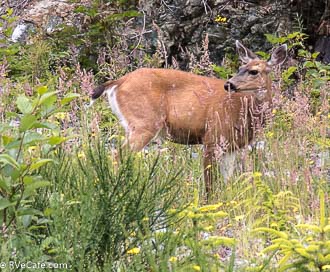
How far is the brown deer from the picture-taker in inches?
287

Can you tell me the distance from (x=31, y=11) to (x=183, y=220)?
892cm

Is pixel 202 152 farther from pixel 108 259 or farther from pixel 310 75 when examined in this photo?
pixel 108 259

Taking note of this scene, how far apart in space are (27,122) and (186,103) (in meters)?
4.02

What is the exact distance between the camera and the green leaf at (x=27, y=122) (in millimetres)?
3543

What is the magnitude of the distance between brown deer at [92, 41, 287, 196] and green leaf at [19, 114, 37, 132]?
11.8 feet

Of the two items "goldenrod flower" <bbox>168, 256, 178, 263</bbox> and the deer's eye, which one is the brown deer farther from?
"goldenrod flower" <bbox>168, 256, 178, 263</bbox>

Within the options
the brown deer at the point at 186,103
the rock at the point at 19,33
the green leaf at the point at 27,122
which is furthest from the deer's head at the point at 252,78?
the rock at the point at 19,33

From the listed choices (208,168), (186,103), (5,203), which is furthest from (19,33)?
(5,203)

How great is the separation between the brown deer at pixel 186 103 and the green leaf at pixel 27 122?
3.59m

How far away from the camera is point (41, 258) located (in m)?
3.57

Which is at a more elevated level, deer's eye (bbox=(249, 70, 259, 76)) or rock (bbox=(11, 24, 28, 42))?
deer's eye (bbox=(249, 70, 259, 76))

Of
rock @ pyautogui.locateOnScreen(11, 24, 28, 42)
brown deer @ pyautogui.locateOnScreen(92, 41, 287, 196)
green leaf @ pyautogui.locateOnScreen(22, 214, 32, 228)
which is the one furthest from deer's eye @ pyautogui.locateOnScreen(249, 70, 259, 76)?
rock @ pyautogui.locateOnScreen(11, 24, 28, 42)

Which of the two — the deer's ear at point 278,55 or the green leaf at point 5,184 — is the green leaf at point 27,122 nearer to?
the green leaf at point 5,184

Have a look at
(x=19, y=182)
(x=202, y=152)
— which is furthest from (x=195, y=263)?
(x=202, y=152)
